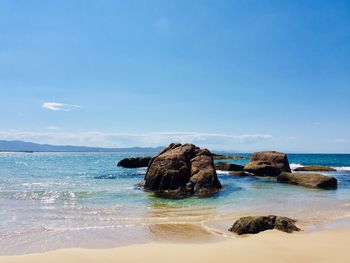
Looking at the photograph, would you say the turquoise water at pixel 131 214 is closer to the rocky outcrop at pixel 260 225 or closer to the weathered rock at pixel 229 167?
the rocky outcrop at pixel 260 225

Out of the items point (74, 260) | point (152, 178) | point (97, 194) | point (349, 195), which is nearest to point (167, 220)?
point (74, 260)

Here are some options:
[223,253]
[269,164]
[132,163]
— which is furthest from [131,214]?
[132,163]

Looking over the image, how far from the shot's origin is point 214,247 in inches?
359

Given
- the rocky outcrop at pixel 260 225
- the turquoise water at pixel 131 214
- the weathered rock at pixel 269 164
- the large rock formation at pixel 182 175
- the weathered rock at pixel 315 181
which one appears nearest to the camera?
the turquoise water at pixel 131 214

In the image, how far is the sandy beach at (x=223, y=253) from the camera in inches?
315

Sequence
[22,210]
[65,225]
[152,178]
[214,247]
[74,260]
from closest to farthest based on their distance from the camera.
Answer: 1. [74,260]
2. [214,247]
3. [65,225]
4. [22,210]
5. [152,178]

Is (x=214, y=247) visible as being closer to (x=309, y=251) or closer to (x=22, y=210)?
(x=309, y=251)

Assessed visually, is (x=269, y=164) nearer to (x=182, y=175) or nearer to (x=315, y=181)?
(x=315, y=181)

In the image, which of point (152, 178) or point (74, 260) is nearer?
point (74, 260)

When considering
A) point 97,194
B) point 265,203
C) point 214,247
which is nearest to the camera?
point 214,247

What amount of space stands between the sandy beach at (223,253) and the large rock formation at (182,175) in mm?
12446

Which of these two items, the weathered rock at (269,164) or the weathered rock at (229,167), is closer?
the weathered rock at (269,164)

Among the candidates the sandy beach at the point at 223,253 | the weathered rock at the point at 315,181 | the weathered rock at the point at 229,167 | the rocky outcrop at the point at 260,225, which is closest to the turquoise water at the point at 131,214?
the rocky outcrop at the point at 260,225

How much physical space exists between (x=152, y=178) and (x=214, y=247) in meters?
15.7
